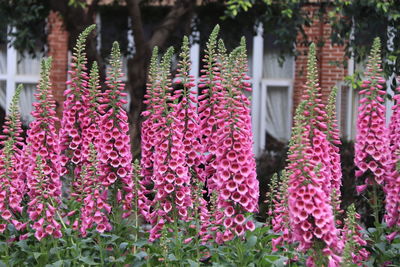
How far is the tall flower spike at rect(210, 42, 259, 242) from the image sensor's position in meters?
4.88

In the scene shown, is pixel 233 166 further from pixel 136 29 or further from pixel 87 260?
pixel 136 29

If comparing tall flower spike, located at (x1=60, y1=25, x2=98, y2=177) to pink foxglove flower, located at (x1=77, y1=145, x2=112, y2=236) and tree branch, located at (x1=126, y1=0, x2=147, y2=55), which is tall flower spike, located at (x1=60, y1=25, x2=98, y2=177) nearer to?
pink foxglove flower, located at (x1=77, y1=145, x2=112, y2=236)

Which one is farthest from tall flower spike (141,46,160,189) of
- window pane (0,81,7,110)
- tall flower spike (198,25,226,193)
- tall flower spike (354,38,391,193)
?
window pane (0,81,7,110)

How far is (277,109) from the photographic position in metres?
14.3

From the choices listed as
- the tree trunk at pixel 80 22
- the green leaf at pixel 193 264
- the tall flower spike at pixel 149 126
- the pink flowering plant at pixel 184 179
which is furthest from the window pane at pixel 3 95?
the green leaf at pixel 193 264

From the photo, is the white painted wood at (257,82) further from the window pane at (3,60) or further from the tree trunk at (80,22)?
the window pane at (3,60)

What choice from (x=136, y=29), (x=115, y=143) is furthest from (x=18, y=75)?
(x=115, y=143)

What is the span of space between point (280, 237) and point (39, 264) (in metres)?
1.69

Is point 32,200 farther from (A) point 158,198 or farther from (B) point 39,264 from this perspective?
(A) point 158,198

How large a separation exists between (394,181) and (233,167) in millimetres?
1279

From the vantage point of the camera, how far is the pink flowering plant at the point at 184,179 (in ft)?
16.4

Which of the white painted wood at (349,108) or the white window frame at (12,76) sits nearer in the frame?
the white painted wood at (349,108)

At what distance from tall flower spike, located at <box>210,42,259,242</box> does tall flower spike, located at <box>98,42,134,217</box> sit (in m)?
0.78

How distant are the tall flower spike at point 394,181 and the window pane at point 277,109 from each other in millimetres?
8505
